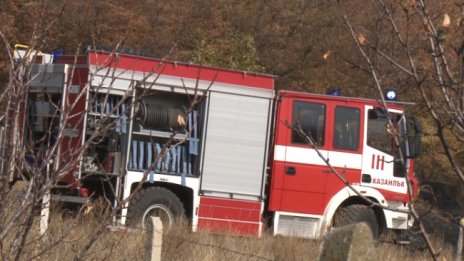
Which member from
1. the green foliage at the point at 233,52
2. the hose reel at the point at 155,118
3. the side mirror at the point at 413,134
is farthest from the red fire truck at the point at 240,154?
the green foliage at the point at 233,52

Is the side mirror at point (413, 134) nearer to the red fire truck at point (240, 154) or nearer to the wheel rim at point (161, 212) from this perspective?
the red fire truck at point (240, 154)

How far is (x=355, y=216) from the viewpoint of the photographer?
14.0m

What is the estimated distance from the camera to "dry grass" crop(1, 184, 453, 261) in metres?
7.82

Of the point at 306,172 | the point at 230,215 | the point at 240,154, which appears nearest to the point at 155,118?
the point at 240,154

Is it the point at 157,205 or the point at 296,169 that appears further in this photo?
the point at 296,169

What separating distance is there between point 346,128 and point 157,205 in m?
3.28

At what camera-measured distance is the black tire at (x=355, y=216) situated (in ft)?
45.9

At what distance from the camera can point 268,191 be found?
13875 mm

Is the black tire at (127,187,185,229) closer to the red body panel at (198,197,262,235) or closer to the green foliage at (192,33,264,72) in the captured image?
the red body panel at (198,197,262,235)

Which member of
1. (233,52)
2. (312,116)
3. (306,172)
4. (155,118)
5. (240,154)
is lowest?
(306,172)

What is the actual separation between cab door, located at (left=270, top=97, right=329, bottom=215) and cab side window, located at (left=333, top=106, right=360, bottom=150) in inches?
9.7

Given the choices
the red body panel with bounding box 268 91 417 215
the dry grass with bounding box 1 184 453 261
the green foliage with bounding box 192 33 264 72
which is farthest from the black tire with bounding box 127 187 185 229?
the green foliage with bounding box 192 33 264 72

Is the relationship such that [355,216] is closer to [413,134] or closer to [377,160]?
[377,160]

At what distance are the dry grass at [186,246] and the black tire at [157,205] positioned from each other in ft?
3.38
